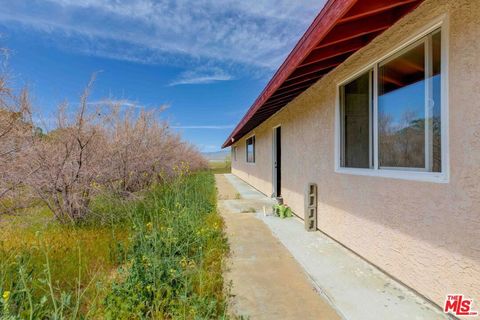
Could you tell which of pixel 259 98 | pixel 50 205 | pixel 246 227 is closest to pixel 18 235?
pixel 50 205

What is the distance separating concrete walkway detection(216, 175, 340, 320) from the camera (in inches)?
97.6

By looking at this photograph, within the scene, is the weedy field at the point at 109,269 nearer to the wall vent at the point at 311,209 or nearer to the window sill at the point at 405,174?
the wall vent at the point at 311,209

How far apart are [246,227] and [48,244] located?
3.28 metres

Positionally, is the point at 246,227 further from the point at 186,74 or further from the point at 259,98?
the point at 186,74

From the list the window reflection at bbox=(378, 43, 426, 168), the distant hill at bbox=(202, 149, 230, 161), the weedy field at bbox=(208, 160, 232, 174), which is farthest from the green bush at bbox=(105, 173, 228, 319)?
the distant hill at bbox=(202, 149, 230, 161)

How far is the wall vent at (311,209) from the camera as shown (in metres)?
5.09

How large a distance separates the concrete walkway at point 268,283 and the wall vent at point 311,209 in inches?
30.0

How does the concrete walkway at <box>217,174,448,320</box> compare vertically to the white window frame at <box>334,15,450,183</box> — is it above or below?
Result: below

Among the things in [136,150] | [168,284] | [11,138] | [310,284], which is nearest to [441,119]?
[310,284]

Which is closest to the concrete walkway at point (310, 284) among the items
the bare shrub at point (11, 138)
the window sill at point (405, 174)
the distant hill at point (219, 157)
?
the window sill at point (405, 174)

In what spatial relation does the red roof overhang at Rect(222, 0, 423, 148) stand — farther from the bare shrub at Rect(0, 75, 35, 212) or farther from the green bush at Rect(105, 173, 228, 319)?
the bare shrub at Rect(0, 75, 35, 212)

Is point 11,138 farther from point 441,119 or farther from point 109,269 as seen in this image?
point 441,119

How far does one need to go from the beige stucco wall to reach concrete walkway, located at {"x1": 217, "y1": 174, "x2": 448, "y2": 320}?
211 millimetres

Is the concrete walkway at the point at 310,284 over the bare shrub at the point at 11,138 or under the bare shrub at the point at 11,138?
under
